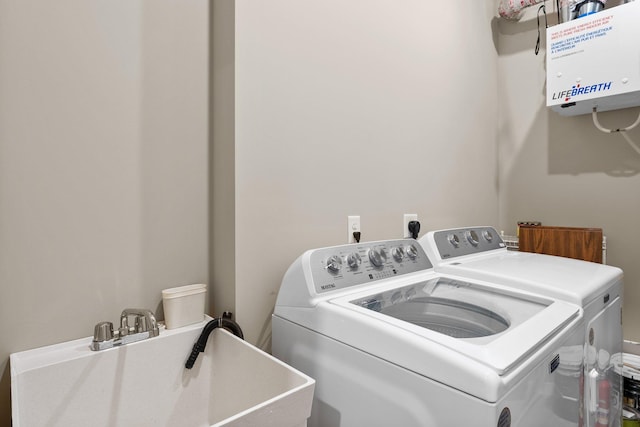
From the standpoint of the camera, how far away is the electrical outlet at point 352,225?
1491 millimetres

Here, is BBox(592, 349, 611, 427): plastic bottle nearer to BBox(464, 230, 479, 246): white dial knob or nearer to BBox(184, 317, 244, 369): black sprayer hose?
BBox(464, 230, 479, 246): white dial knob

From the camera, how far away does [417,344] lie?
734mm

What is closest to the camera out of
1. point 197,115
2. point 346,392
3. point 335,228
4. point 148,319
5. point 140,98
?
point 346,392

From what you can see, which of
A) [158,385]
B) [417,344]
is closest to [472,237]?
[417,344]

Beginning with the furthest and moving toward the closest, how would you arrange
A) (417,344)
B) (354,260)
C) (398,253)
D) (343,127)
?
(343,127), (398,253), (354,260), (417,344)

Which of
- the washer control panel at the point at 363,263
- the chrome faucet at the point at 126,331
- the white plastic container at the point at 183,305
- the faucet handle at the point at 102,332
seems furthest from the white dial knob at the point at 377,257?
the faucet handle at the point at 102,332

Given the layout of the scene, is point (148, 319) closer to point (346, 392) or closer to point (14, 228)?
point (14, 228)

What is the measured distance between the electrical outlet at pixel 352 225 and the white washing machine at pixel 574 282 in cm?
31

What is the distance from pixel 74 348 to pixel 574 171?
8.67 feet

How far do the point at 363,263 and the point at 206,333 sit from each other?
573mm

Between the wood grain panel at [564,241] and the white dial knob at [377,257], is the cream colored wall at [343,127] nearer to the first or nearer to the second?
the white dial knob at [377,257]

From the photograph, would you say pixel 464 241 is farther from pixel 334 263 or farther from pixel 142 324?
pixel 142 324

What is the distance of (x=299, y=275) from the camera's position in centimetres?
110

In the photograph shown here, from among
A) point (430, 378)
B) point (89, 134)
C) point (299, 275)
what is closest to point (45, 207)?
point (89, 134)
